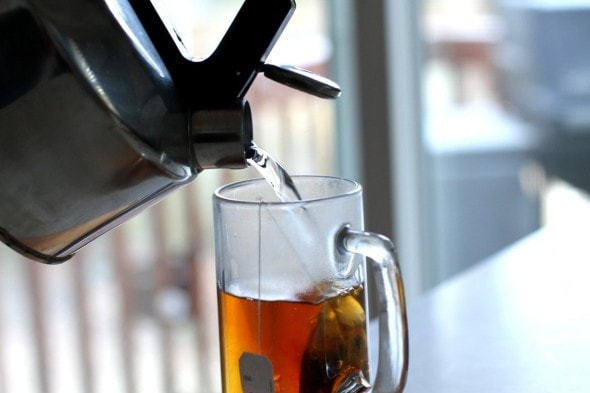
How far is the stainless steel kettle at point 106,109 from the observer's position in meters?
0.51

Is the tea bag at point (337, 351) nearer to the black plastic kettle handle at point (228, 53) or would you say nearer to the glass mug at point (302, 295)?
the glass mug at point (302, 295)

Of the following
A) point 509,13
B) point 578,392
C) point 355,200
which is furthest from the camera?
point 509,13

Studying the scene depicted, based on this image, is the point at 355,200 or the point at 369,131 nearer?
the point at 355,200

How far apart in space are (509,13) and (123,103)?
1.39m

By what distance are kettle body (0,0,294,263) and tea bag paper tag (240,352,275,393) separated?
124mm

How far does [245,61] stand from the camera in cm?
55

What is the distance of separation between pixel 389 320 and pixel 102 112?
0.23m

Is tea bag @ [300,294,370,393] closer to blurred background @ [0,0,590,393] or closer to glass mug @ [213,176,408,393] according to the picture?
glass mug @ [213,176,408,393]

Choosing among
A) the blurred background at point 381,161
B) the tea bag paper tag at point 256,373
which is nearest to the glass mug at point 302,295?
the tea bag paper tag at point 256,373

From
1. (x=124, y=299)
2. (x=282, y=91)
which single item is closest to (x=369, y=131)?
(x=282, y=91)

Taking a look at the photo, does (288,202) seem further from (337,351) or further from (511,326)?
(511,326)

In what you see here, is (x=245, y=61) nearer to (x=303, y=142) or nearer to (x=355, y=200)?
(x=355, y=200)

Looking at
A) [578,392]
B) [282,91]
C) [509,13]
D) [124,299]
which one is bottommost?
[124,299]

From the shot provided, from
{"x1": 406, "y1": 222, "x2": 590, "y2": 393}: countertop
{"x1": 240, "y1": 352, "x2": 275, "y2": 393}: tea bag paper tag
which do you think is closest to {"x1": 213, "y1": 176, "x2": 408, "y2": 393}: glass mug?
{"x1": 240, "y1": 352, "x2": 275, "y2": 393}: tea bag paper tag
